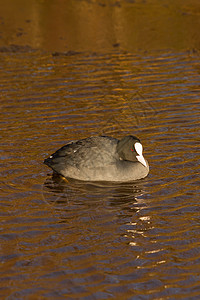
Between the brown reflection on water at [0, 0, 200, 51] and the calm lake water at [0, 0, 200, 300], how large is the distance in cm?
16

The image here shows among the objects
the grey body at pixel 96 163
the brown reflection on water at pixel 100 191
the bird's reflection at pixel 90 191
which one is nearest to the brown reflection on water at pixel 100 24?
the brown reflection on water at pixel 100 191

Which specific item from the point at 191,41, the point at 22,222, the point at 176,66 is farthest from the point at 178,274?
the point at 191,41

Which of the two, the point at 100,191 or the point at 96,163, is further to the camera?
the point at 96,163

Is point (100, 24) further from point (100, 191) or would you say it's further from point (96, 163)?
point (100, 191)

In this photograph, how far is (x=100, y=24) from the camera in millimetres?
21156

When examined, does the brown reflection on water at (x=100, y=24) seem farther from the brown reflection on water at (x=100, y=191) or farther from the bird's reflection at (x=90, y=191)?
the bird's reflection at (x=90, y=191)

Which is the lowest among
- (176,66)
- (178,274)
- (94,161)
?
(178,274)

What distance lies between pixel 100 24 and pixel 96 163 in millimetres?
12154

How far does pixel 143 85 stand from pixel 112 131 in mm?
3054

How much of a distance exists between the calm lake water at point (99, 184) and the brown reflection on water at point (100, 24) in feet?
0.53

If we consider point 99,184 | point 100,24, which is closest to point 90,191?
point 99,184

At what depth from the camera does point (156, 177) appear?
9883 millimetres

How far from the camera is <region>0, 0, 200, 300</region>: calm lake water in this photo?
686cm

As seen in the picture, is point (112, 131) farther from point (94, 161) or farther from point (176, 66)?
point (176, 66)
